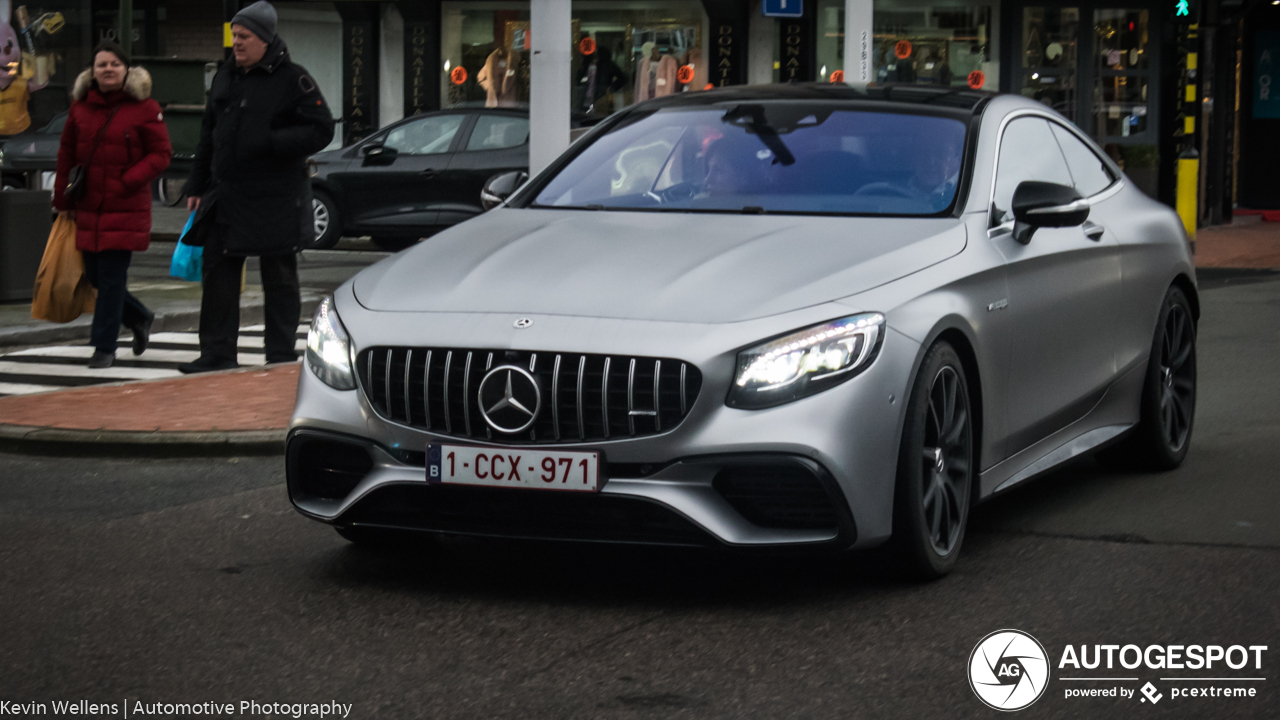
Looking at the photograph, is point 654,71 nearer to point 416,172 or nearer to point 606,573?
point 416,172

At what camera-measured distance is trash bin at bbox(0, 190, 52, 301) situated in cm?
1368

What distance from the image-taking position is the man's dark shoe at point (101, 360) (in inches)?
414

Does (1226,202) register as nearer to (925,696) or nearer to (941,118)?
(941,118)

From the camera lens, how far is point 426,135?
1958 centimetres

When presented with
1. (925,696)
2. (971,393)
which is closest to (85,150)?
(971,393)

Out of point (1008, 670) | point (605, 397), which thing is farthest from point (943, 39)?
point (1008, 670)

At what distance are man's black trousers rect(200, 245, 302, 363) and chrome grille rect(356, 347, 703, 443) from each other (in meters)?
5.11

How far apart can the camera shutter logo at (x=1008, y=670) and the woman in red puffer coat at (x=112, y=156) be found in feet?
21.7

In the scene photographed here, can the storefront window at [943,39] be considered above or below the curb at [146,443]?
above

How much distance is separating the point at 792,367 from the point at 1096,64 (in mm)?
24068

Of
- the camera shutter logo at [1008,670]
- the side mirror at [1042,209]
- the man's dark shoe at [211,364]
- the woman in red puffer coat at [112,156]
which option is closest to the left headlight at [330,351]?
the camera shutter logo at [1008,670]

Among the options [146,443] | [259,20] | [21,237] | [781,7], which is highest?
[781,7]

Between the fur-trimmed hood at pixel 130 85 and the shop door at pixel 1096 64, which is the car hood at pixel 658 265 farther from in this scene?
the shop door at pixel 1096 64

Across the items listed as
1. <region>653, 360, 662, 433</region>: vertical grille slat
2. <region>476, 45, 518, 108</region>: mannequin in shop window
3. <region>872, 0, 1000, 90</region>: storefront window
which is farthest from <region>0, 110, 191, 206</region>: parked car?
<region>653, 360, 662, 433</region>: vertical grille slat
